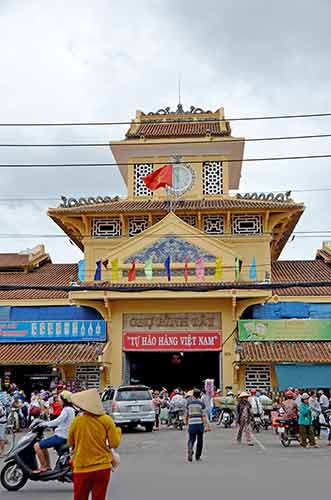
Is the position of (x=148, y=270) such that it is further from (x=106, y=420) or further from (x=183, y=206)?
(x=106, y=420)

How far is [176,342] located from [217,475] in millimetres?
18138

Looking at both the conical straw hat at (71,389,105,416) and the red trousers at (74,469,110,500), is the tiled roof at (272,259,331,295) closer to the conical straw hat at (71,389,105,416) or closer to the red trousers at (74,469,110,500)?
the conical straw hat at (71,389,105,416)

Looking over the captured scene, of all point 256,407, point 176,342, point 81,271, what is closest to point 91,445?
point 256,407

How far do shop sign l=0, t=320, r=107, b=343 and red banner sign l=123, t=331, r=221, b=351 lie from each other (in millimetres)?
1510

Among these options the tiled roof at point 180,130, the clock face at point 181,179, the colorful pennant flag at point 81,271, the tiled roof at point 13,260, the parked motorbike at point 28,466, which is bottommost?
Result: the parked motorbike at point 28,466

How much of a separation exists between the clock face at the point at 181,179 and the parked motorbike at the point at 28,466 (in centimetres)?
2521

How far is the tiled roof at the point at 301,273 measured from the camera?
3188 centimetres

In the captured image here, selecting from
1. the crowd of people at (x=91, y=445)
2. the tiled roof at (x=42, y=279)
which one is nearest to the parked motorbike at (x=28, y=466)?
the crowd of people at (x=91, y=445)

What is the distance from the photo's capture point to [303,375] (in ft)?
92.5

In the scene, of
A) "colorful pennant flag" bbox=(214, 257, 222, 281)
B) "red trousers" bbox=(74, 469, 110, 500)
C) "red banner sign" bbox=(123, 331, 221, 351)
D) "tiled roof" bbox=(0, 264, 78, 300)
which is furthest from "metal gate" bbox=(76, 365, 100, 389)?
"red trousers" bbox=(74, 469, 110, 500)

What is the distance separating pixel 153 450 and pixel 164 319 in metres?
14.3

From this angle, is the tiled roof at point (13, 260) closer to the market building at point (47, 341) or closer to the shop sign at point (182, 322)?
the market building at point (47, 341)

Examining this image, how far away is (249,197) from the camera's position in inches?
1328

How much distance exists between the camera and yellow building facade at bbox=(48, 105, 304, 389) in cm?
3027
